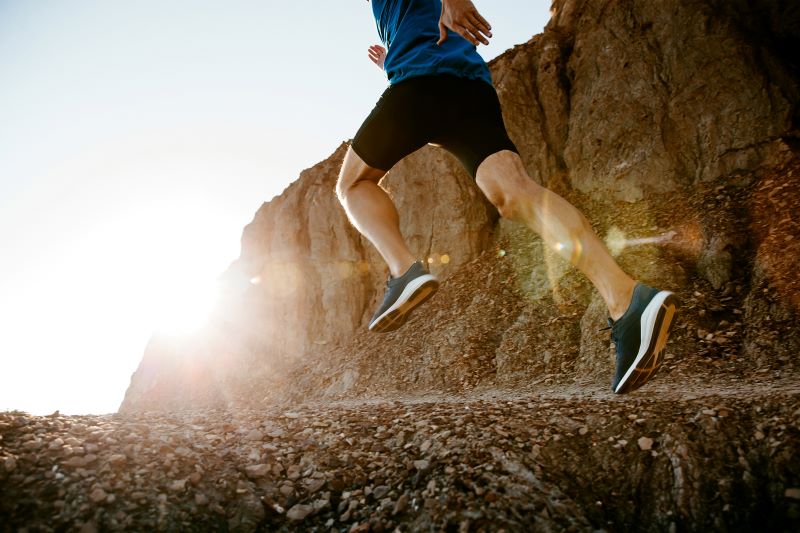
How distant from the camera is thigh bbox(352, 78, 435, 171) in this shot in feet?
A: 8.64

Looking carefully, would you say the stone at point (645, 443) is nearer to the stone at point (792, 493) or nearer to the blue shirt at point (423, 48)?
the stone at point (792, 493)

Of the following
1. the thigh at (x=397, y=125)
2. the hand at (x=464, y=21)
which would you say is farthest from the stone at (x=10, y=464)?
the hand at (x=464, y=21)

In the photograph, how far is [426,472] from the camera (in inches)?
76.2

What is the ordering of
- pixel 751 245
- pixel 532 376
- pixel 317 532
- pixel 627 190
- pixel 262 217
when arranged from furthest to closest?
pixel 262 217 < pixel 627 190 < pixel 532 376 < pixel 751 245 < pixel 317 532

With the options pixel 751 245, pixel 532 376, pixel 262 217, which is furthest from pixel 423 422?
pixel 262 217

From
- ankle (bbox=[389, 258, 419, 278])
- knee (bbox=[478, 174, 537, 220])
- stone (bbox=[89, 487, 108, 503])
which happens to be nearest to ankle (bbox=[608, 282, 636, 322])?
knee (bbox=[478, 174, 537, 220])

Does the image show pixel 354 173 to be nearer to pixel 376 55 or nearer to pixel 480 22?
pixel 480 22

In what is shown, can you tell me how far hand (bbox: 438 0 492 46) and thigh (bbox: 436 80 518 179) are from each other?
0.29m

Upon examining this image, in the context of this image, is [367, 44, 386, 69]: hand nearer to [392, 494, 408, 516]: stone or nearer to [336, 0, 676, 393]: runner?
[336, 0, 676, 393]: runner

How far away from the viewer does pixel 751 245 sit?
215 inches

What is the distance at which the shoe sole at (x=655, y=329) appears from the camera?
86.4 inches

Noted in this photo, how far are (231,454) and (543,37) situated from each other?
12128mm

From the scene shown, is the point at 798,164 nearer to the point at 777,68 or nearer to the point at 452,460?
the point at 777,68

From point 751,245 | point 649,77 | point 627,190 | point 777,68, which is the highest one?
point 649,77
